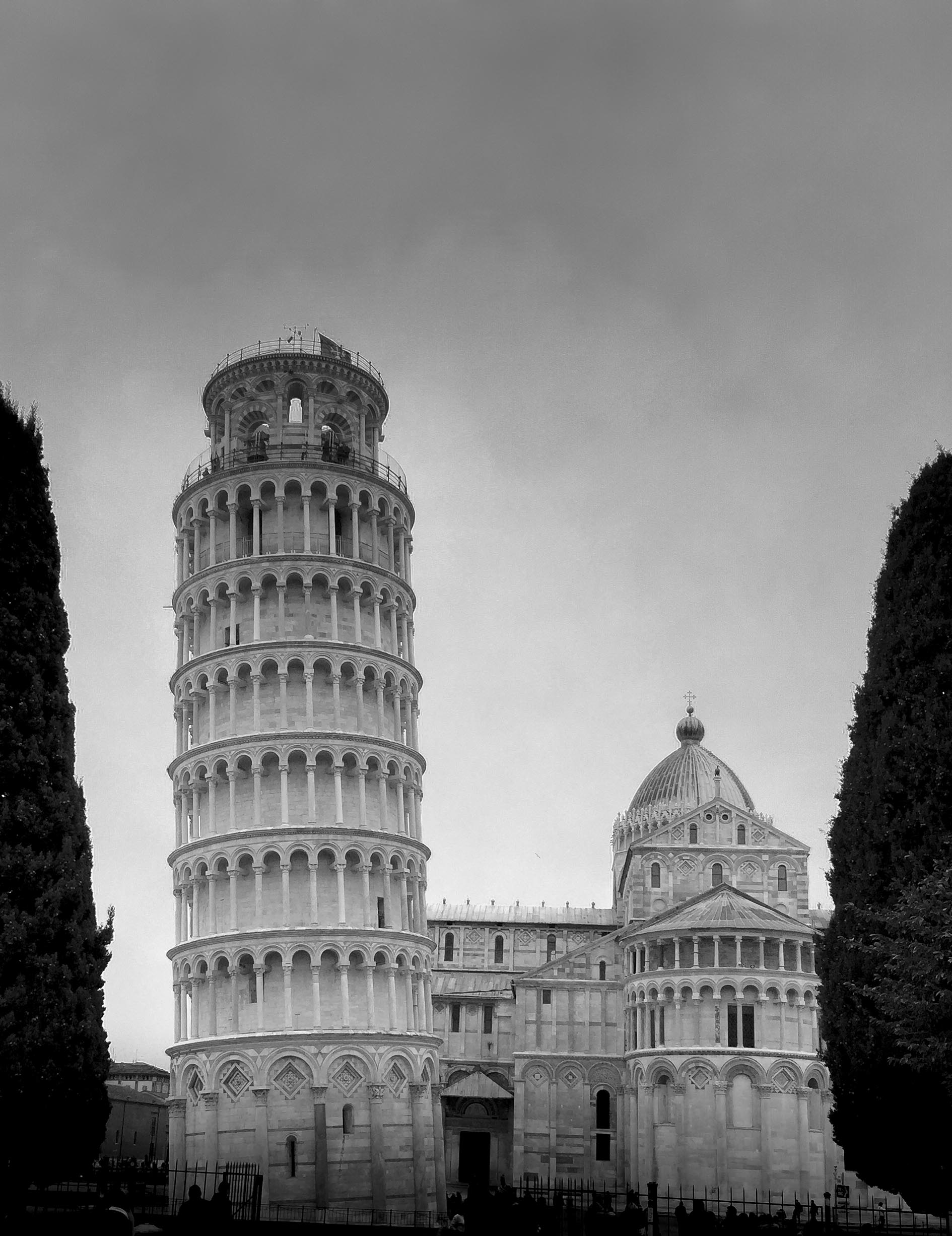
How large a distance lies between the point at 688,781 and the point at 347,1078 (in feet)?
173

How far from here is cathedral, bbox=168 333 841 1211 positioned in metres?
50.2

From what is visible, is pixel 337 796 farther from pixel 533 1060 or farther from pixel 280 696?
pixel 533 1060

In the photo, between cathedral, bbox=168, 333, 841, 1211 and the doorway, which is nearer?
cathedral, bbox=168, 333, 841, 1211

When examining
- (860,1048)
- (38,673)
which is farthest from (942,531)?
(38,673)

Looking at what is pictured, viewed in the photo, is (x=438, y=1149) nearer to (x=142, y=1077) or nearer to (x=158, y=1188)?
(x=158, y=1188)

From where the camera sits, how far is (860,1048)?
2995 cm

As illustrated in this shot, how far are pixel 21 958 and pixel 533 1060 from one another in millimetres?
54851

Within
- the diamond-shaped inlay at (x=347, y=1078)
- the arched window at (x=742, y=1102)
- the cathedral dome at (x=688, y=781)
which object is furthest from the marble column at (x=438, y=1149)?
the cathedral dome at (x=688, y=781)

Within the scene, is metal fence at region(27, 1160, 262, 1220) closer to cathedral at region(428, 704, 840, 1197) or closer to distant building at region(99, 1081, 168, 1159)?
cathedral at region(428, 704, 840, 1197)

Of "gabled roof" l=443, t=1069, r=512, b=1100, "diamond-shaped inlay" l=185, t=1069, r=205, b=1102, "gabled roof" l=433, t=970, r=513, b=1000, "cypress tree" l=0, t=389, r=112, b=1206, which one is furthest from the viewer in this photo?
"gabled roof" l=433, t=970, r=513, b=1000

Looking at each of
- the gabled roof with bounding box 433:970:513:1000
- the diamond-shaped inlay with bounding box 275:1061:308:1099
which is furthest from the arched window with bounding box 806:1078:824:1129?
the diamond-shaped inlay with bounding box 275:1061:308:1099

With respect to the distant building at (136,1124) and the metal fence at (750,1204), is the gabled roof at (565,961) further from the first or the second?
the distant building at (136,1124)

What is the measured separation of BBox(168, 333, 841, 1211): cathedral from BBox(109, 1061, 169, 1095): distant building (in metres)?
59.9

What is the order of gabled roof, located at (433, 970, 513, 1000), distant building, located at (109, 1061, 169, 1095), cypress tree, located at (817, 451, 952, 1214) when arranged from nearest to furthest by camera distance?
cypress tree, located at (817, 451, 952, 1214) → gabled roof, located at (433, 970, 513, 1000) → distant building, located at (109, 1061, 169, 1095)
